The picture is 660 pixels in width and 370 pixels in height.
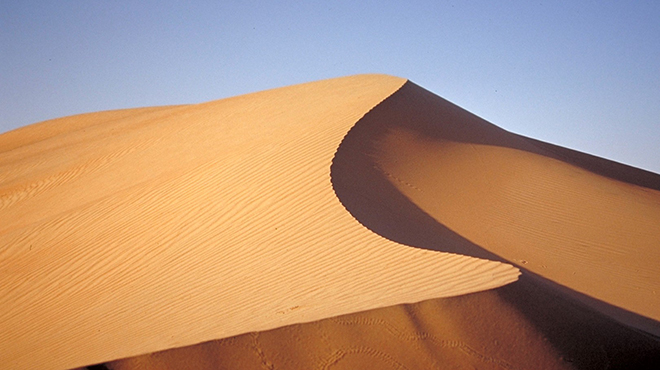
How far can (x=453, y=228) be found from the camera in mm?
10719

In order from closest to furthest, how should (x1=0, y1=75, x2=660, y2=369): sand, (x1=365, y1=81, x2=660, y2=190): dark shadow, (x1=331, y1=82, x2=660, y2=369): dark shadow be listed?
(x1=0, y1=75, x2=660, y2=369): sand → (x1=331, y1=82, x2=660, y2=369): dark shadow → (x1=365, y1=81, x2=660, y2=190): dark shadow

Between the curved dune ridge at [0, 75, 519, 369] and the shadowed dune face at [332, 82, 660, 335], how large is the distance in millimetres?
480

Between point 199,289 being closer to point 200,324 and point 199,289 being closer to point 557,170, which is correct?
point 200,324

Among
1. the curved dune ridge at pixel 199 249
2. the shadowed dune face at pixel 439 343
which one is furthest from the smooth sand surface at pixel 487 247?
the curved dune ridge at pixel 199 249

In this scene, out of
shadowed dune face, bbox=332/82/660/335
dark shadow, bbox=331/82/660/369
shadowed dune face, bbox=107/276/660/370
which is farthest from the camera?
shadowed dune face, bbox=332/82/660/335

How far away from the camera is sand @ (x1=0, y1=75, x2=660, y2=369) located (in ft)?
16.2

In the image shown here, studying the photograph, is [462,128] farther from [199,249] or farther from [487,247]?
[199,249]

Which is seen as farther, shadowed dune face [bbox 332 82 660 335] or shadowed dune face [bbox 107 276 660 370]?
shadowed dune face [bbox 332 82 660 335]

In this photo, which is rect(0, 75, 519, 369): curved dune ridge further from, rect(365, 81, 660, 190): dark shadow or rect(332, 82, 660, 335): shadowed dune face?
rect(365, 81, 660, 190): dark shadow

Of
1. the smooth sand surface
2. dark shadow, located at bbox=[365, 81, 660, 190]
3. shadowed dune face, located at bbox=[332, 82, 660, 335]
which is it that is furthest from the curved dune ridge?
dark shadow, located at bbox=[365, 81, 660, 190]

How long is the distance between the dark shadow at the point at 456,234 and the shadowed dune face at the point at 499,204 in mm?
43

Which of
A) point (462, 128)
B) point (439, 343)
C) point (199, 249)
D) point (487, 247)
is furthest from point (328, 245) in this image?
point (462, 128)

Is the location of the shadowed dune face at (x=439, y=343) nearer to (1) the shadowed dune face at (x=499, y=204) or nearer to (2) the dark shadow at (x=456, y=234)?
(2) the dark shadow at (x=456, y=234)

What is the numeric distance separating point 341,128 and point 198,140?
3.78 m
